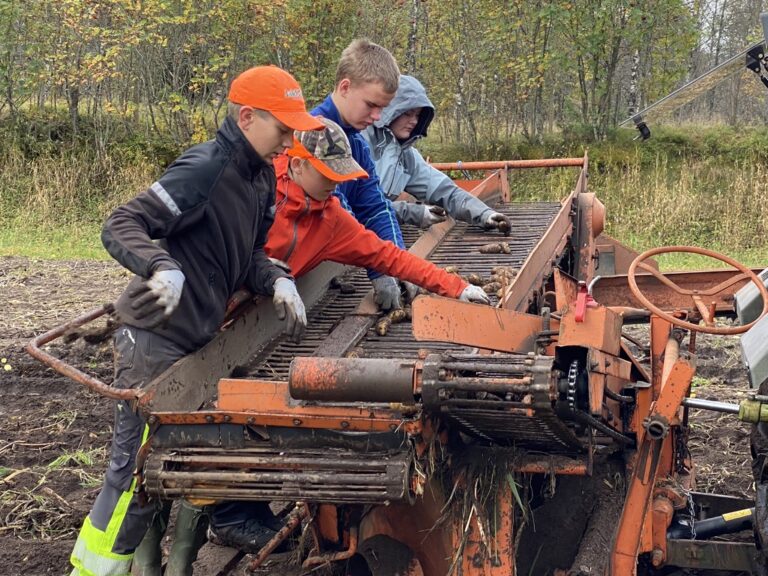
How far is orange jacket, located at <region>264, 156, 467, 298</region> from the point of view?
4.20 meters

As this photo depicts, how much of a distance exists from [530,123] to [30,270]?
8.96 metres

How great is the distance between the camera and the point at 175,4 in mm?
15422

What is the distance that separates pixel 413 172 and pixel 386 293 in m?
1.76

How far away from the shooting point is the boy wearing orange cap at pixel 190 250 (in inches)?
134

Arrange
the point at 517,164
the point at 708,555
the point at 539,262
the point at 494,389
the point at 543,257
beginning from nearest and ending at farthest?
the point at 494,389, the point at 708,555, the point at 539,262, the point at 543,257, the point at 517,164

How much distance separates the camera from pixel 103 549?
3.44 meters

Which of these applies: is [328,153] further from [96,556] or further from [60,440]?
[60,440]

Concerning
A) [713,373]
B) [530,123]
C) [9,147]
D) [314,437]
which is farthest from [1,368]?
[530,123]

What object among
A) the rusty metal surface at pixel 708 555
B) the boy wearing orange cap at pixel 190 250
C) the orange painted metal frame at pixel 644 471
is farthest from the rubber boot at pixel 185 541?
the rusty metal surface at pixel 708 555

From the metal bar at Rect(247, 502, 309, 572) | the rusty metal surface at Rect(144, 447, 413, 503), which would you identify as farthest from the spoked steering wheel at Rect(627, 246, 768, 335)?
the metal bar at Rect(247, 502, 309, 572)

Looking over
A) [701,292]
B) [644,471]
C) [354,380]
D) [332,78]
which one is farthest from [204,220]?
[332,78]

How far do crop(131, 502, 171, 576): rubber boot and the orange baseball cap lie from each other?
1594 mm

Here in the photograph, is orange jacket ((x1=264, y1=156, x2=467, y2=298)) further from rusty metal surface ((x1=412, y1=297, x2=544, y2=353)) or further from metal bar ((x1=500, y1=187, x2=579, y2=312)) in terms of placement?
rusty metal surface ((x1=412, y1=297, x2=544, y2=353))

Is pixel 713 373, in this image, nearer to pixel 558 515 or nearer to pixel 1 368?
pixel 558 515
